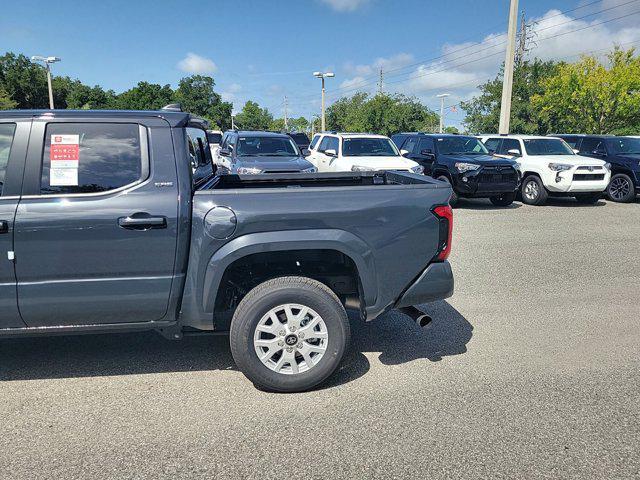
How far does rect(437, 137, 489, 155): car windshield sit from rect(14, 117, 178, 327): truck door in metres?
10.6

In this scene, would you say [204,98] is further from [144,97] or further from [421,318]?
[421,318]

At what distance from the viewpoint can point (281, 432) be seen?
9.97ft

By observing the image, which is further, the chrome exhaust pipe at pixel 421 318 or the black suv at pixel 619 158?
the black suv at pixel 619 158

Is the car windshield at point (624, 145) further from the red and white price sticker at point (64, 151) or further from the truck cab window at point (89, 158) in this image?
the red and white price sticker at point (64, 151)

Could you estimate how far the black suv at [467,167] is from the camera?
39.0 ft

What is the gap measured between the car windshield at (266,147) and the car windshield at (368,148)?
1.31 m

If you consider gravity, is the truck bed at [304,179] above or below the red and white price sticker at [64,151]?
below

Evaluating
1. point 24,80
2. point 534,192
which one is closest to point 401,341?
point 534,192

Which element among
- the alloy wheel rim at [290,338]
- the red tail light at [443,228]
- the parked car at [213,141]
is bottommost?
the alloy wheel rim at [290,338]

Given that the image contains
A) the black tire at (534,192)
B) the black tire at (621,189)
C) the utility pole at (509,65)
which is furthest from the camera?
the utility pole at (509,65)

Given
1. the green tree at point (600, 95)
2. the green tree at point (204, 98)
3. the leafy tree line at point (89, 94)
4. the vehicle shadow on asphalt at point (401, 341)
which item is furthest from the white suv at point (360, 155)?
the green tree at point (204, 98)

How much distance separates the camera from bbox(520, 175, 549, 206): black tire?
501 inches

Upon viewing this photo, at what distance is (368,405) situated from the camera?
3357 mm

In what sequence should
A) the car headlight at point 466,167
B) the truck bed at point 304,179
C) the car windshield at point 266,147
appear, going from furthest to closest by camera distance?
the car windshield at point 266,147, the car headlight at point 466,167, the truck bed at point 304,179
